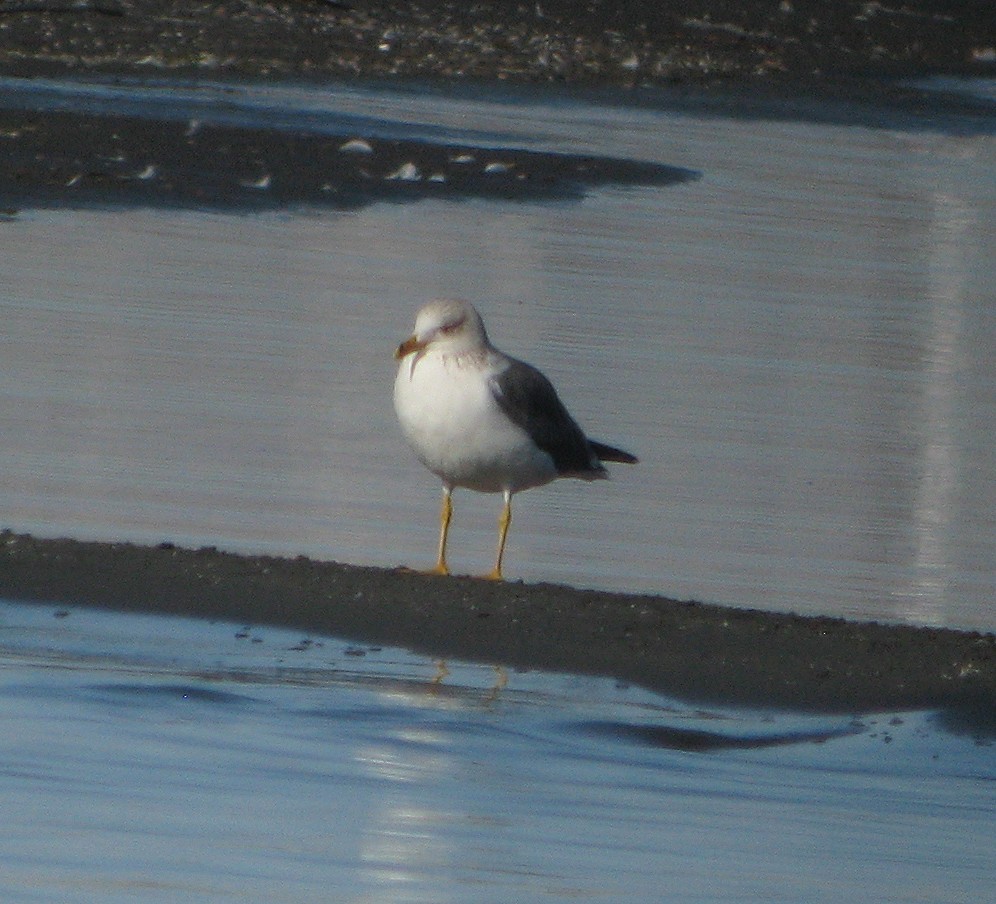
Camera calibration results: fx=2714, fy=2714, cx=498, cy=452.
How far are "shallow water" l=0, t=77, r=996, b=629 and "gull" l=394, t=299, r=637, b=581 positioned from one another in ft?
1.20

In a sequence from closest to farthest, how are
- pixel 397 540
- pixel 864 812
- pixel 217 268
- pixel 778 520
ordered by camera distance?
pixel 864 812
pixel 397 540
pixel 778 520
pixel 217 268

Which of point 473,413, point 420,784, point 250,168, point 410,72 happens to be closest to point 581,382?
→ point 473,413

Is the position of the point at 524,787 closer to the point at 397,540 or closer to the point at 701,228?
the point at 397,540

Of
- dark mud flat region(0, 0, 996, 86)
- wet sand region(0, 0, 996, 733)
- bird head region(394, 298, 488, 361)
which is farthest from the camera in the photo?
dark mud flat region(0, 0, 996, 86)

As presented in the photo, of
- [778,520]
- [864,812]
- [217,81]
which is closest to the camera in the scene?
[864,812]

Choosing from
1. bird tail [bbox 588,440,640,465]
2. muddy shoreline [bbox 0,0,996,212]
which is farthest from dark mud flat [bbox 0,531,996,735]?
muddy shoreline [bbox 0,0,996,212]

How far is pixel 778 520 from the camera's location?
896 cm

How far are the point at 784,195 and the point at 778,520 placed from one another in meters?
10.8

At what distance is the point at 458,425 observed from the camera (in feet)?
25.3

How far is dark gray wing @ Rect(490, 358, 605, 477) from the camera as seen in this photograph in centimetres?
780

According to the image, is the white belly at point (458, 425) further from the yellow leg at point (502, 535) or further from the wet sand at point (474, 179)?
the wet sand at point (474, 179)

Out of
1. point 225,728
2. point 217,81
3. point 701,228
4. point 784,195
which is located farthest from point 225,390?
point 217,81

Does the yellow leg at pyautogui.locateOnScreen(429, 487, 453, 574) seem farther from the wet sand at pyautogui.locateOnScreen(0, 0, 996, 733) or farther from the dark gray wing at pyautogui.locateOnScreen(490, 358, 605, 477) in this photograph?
the dark gray wing at pyautogui.locateOnScreen(490, 358, 605, 477)

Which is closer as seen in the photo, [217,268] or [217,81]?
[217,268]
